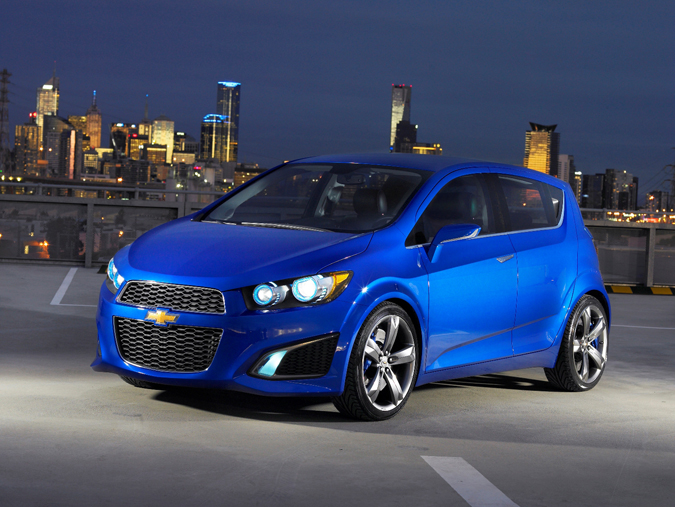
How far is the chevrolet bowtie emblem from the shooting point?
18.9ft

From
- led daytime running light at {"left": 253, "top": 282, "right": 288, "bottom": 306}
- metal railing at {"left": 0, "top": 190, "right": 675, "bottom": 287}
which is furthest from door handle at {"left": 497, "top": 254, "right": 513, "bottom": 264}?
metal railing at {"left": 0, "top": 190, "right": 675, "bottom": 287}

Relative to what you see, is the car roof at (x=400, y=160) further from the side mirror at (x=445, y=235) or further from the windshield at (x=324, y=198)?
the side mirror at (x=445, y=235)

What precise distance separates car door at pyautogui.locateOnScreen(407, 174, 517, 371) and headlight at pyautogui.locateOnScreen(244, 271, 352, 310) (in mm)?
832

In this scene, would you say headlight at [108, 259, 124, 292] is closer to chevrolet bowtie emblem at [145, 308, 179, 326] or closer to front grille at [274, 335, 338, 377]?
chevrolet bowtie emblem at [145, 308, 179, 326]

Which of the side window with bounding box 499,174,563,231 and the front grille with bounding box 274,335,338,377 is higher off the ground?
the side window with bounding box 499,174,563,231

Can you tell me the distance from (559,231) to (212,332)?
3.22 meters

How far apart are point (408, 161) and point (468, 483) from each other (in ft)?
9.62

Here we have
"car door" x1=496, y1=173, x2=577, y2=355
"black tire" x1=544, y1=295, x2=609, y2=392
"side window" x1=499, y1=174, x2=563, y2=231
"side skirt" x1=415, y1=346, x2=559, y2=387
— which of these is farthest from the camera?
"black tire" x1=544, y1=295, x2=609, y2=392

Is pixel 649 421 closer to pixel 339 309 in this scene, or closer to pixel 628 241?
pixel 339 309

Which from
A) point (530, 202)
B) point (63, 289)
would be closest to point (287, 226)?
point (530, 202)

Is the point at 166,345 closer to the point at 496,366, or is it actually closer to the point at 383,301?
the point at 383,301

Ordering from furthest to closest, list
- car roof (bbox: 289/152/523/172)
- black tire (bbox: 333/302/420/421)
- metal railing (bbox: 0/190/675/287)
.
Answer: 1. metal railing (bbox: 0/190/675/287)
2. car roof (bbox: 289/152/523/172)
3. black tire (bbox: 333/302/420/421)

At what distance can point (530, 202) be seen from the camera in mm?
7691

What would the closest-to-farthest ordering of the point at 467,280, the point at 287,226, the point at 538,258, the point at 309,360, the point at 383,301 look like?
1. the point at 309,360
2. the point at 383,301
3. the point at 287,226
4. the point at 467,280
5. the point at 538,258
